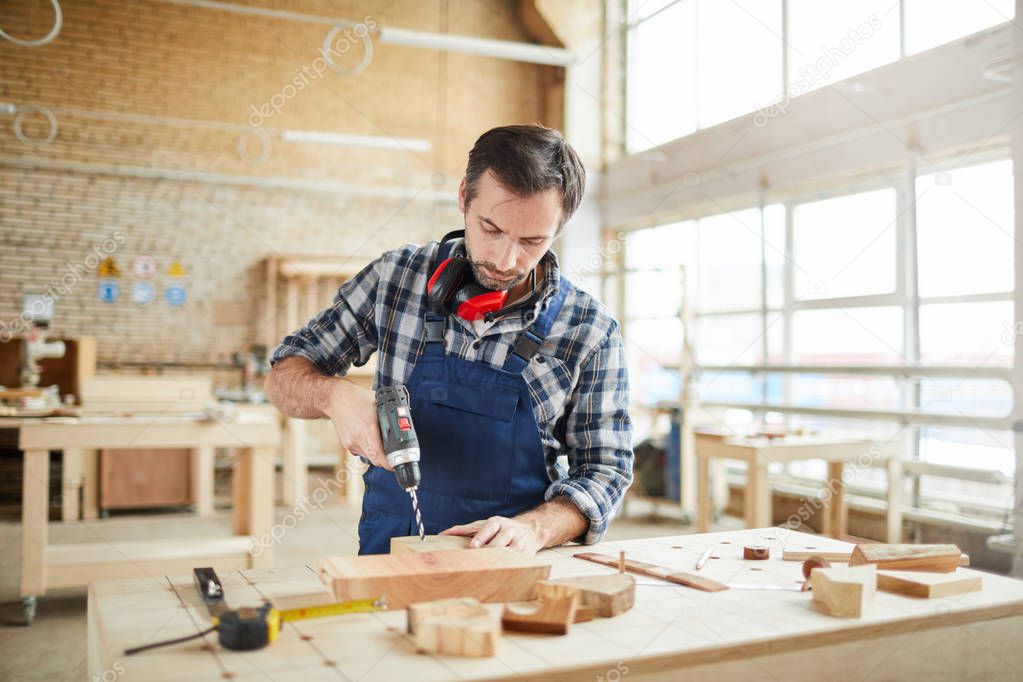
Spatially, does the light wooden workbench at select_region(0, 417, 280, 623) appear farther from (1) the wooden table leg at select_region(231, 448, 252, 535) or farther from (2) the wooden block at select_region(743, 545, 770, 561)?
(2) the wooden block at select_region(743, 545, 770, 561)

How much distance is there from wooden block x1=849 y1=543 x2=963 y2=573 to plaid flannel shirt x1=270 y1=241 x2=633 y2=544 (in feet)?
1.81

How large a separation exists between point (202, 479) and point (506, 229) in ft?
19.2

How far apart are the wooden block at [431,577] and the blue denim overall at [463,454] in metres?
0.41

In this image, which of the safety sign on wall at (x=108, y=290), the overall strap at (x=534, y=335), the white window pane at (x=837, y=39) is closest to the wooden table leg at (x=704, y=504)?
the white window pane at (x=837, y=39)

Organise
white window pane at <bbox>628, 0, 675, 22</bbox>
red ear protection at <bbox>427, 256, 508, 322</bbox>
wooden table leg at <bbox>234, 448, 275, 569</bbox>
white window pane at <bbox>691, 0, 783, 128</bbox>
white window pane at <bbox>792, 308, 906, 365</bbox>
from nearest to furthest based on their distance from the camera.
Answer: red ear protection at <bbox>427, 256, 508, 322</bbox> → wooden table leg at <bbox>234, 448, 275, 569</bbox> → white window pane at <bbox>792, 308, 906, 365</bbox> → white window pane at <bbox>691, 0, 783, 128</bbox> → white window pane at <bbox>628, 0, 675, 22</bbox>

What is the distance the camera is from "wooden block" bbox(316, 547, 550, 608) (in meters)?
1.25

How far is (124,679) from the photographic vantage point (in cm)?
99

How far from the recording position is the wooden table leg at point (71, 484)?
6.41 m

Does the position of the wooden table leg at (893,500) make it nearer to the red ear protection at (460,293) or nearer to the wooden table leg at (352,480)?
the wooden table leg at (352,480)

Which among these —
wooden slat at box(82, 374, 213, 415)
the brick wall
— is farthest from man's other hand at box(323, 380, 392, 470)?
the brick wall

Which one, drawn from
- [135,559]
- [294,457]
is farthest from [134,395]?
[135,559]

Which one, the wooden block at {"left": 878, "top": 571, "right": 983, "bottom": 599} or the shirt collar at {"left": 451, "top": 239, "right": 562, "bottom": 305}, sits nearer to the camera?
the wooden block at {"left": 878, "top": 571, "right": 983, "bottom": 599}

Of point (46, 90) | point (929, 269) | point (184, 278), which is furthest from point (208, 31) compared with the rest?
point (929, 269)

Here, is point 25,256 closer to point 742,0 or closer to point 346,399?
point 742,0
